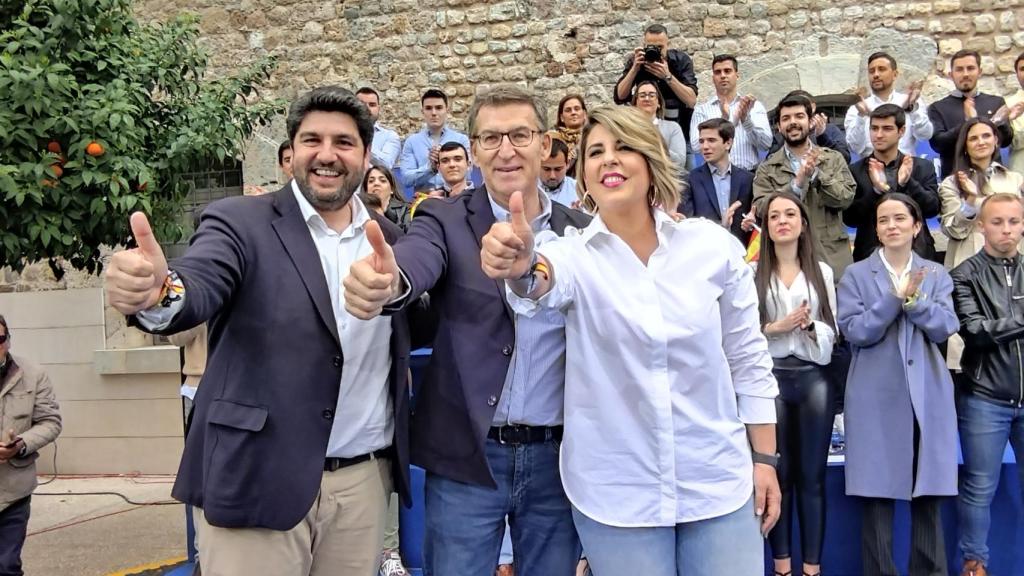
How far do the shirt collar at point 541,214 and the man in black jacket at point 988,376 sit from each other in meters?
2.36

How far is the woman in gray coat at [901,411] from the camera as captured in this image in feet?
10.7

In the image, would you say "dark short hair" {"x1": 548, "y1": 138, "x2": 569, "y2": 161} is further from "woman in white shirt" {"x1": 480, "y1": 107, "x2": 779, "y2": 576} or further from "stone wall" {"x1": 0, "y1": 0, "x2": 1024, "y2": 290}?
"woman in white shirt" {"x1": 480, "y1": 107, "x2": 779, "y2": 576}

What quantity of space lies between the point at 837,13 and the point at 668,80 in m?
1.99

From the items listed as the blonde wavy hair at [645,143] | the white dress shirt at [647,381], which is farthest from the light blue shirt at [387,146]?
the white dress shirt at [647,381]

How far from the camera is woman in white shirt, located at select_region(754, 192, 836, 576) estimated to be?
131 inches

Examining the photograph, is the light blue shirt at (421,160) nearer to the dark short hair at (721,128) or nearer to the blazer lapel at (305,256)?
the dark short hair at (721,128)

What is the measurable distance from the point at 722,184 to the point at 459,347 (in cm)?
401

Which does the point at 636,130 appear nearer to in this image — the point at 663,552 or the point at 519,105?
the point at 519,105

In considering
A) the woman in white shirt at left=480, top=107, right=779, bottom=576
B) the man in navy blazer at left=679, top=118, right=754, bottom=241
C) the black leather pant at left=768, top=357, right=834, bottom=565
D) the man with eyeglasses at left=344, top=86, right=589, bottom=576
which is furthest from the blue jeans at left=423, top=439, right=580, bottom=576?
the man in navy blazer at left=679, top=118, right=754, bottom=241

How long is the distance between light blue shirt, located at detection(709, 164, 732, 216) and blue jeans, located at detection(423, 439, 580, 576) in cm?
382

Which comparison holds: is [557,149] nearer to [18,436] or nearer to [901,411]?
[901,411]

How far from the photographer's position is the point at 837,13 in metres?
7.05

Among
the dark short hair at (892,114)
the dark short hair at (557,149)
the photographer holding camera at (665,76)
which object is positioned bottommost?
the dark short hair at (557,149)

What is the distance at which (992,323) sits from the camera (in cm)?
343
